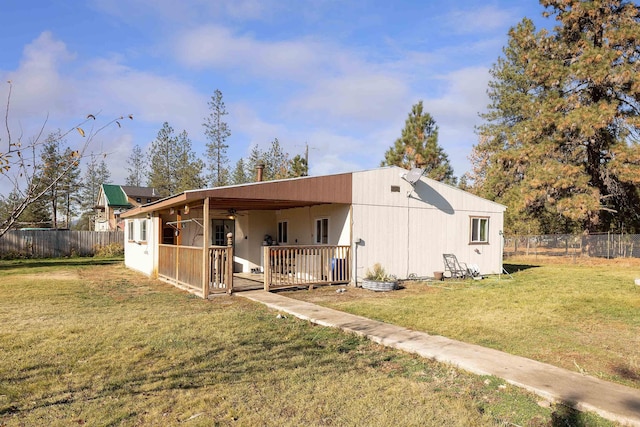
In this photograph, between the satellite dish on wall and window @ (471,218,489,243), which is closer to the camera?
the satellite dish on wall

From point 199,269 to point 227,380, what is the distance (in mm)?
6465

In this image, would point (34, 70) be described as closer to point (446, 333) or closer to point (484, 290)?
point (446, 333)

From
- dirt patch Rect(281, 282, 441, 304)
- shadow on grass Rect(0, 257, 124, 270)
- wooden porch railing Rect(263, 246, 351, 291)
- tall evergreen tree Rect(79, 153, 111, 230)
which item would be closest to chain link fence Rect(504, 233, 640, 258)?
dirt patch Rect(281, 282, 441, 304)

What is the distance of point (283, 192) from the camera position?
35.8 ft

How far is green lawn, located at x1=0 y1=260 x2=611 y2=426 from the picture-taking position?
3594mm

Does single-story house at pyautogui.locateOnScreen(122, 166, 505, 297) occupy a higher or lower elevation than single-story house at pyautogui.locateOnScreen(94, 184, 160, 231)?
lower

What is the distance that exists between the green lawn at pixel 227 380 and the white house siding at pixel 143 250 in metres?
7.37

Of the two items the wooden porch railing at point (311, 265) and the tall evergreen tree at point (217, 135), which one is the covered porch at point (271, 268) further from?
the tall evergreen tree at point (217, 135)

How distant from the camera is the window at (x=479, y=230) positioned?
592 inches

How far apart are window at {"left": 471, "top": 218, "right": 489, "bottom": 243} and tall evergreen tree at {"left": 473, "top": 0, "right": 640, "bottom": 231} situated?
8248 millimetres

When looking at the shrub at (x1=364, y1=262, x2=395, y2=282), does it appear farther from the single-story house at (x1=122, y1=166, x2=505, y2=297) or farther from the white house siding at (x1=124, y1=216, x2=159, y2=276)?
the white house siding at (x1=124, y1=216, x2=159, y2=276)

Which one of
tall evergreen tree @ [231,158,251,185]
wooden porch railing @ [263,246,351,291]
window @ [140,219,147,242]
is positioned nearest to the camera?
wooden porch railing @ [263,246,351,291]

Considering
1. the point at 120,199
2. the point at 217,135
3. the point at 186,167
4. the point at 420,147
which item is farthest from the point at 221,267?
the point at 120,199

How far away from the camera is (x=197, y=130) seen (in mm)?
38250
